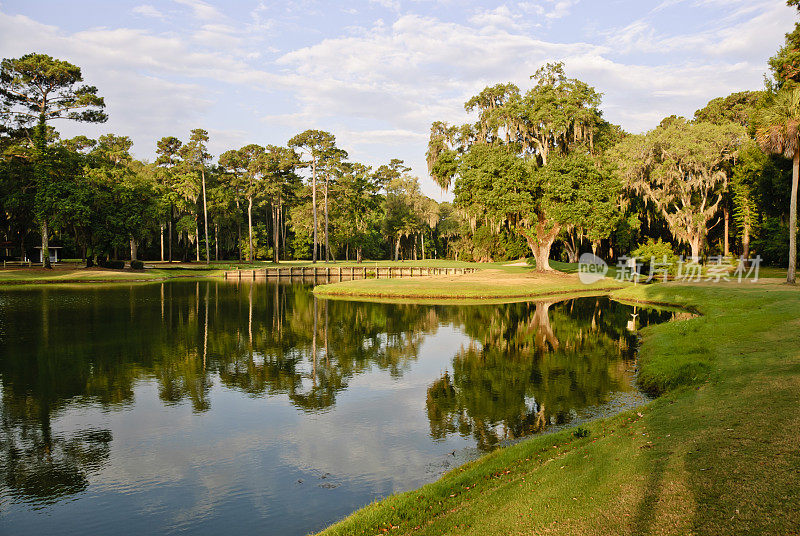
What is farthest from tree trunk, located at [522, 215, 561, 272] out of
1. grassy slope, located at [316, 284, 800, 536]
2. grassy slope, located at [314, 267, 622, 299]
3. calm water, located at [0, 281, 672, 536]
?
grassy slope, located at [316, 284, 800, 536]

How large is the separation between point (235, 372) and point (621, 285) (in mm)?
46746

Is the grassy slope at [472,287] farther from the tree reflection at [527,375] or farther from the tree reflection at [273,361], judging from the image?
the tree reflection at [527,375]

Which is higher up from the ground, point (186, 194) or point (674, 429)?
point (186, 194)

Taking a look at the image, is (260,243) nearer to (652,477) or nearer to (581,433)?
(581,433)

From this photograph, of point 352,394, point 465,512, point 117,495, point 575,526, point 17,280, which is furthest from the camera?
point 17,280

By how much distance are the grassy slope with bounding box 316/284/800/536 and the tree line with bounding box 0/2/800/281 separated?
29.8 m

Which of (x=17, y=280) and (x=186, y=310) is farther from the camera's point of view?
(x=17, y=280)

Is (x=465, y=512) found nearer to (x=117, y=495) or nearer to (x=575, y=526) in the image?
(x=575, y=526)

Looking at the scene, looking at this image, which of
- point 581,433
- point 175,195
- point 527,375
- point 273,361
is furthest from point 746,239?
point 175,195

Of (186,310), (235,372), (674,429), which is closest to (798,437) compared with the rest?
(674,429)

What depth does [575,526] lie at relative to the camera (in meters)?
6.11

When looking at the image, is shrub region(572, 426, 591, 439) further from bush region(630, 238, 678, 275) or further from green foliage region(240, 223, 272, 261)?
green foliage region(240, 223, 272, 261)

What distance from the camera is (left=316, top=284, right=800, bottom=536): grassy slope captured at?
5.91 meters

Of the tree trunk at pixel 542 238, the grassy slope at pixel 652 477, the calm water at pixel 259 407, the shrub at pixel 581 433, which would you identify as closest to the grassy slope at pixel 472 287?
the tree trunk at pixel 542 238
